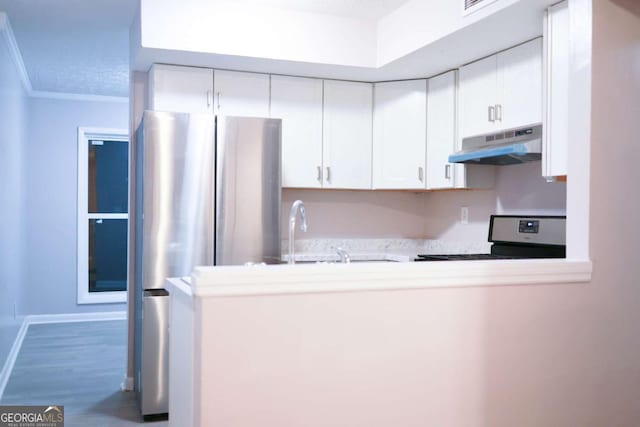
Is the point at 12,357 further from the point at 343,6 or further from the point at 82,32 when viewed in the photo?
the point at 343,6

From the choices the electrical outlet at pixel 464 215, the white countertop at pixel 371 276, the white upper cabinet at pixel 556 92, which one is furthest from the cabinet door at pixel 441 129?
the white countertop at pixel 371 276

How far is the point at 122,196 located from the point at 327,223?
3402 mm

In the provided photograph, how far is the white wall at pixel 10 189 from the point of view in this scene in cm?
420

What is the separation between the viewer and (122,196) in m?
7.05

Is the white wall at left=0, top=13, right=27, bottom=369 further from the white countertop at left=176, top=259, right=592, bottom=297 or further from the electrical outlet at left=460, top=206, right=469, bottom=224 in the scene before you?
the electrical outlet at left=460, top=206, right=469, bottom=224

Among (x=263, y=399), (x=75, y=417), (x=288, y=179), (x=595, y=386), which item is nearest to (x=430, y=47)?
(x=288, y=179)

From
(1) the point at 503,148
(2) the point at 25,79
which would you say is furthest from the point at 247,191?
(2) the point at 25,79

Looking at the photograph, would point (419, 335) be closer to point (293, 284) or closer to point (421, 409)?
point (421, 409)

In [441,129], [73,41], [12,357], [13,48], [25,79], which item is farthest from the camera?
[25,79]

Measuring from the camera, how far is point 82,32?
4.21 metres

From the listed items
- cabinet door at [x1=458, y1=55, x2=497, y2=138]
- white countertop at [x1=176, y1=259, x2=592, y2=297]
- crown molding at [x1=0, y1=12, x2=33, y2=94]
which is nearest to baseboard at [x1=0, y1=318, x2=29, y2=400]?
crown molding at [x1=0, y1=12, x2=33, y2=94]

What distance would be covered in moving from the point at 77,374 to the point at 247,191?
2068mm

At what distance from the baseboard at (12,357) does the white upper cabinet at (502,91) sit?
3442 mm

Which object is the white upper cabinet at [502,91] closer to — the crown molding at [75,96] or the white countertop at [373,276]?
the white countertop at [373,276]
